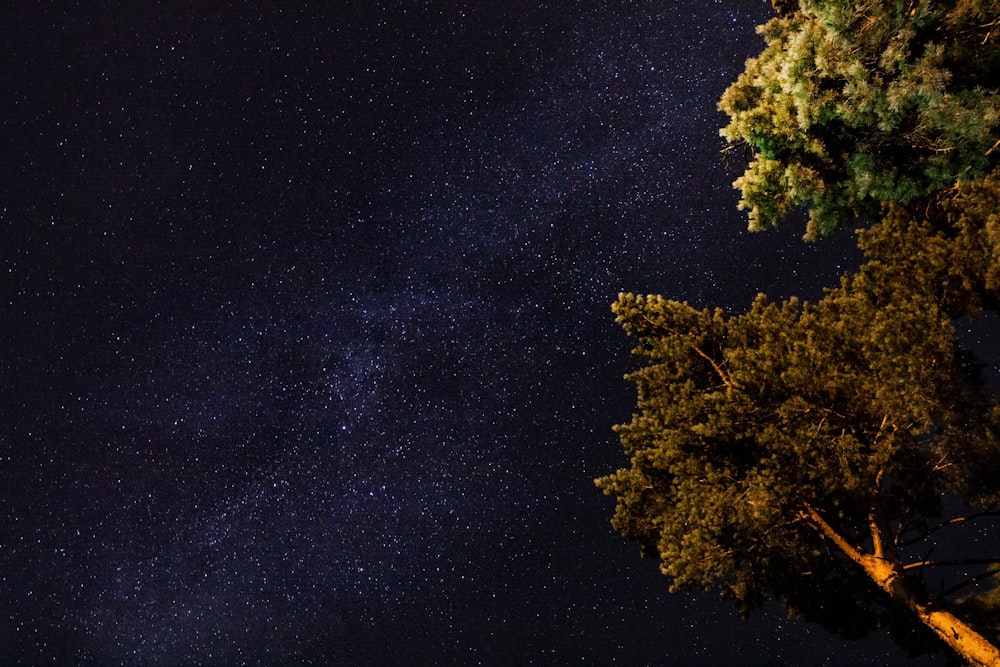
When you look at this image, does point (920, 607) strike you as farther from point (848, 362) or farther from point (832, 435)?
point (848, 362)

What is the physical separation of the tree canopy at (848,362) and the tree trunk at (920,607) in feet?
0.07

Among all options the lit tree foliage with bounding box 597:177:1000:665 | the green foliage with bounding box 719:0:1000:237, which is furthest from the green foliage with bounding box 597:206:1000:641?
the green foliage with bounding box 719:0:1000:237

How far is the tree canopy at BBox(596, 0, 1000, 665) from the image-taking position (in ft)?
18.3

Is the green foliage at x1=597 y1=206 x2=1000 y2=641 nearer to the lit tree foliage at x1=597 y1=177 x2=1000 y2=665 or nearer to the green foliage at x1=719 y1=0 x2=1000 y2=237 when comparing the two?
the lit tree foliage at x1=597 y1=177 x2=1000 y2=665

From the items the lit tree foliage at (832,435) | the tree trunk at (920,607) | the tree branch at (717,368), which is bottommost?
the tree trunk at (920,607)

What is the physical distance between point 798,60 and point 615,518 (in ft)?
21.3

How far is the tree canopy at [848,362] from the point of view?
557 cm

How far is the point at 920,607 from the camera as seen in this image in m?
7.77

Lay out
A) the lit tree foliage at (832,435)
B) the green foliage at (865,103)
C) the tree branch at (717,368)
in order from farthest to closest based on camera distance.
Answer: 1. the tree branch at (717,368)
2. the lit tree foliage at (832,435)
3. the green foliage at (865,103)

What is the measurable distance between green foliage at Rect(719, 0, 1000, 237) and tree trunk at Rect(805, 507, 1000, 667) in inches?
162

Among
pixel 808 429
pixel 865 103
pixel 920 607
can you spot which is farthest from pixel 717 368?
pixel 865 103

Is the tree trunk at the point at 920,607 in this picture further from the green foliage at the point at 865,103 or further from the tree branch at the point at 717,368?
the green foliage at the point at 865,103

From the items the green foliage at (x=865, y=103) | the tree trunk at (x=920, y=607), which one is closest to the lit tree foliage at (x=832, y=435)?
the tree trunk at (x=920, y=607)

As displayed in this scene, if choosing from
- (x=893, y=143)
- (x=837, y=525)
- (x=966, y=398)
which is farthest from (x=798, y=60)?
(x=837, y=525)
